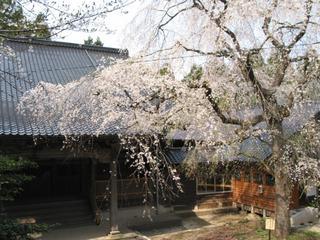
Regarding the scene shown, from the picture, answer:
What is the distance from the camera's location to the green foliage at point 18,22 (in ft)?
21.4

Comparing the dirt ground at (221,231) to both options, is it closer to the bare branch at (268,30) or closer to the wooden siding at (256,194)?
the wooden siding at (256,194)

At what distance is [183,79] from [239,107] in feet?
6.40

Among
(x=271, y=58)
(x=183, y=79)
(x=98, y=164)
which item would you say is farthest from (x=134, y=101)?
(x=98, y=164)

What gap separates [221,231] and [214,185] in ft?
18.5

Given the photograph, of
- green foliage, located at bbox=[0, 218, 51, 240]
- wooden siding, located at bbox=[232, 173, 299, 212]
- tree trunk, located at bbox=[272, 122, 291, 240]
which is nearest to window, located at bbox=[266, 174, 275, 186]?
wooden siding, located at bbox=[232, 173, 299, 212]

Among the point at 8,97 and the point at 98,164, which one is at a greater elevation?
the point at 8,97

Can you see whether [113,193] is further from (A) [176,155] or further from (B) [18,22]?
(B) [18,22]

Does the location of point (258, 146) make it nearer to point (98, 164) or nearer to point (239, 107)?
point (239, 107)

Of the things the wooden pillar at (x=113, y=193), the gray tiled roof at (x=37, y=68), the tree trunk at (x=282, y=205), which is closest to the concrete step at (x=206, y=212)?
the wooden pillar at (x=113, y=193)

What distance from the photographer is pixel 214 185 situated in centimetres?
1928

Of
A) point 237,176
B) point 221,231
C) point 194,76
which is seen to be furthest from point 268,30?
point 237,176

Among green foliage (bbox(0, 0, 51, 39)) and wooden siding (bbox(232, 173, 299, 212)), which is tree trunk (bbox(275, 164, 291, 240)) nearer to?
wooden siding (bbox(232, 173, 299, 212))

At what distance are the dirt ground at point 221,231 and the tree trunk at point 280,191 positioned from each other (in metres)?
0.33

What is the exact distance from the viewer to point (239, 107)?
38.4ft
